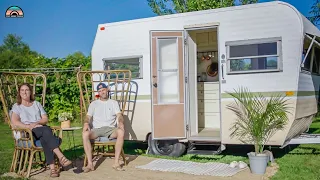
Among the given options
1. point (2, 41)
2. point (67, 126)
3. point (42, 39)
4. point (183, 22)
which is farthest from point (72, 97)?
point (2, 41)

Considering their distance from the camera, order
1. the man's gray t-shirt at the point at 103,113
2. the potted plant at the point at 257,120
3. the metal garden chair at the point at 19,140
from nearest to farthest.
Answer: the metal garden chair at the point at 19,140, the potted plant at the point at 257,120, the man's gray t-shirt at the point at 103,113

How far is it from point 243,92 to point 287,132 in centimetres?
92

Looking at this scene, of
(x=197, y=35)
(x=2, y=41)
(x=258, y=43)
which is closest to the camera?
(x=258, y=43)

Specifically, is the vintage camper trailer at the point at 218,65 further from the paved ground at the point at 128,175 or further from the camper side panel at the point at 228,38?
the paved ground at the point at 128,175

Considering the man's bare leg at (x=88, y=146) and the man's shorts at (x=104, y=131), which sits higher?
the man's shorts at (x=104, y=131)

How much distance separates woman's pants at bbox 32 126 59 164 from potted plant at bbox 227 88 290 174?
2.77 meters

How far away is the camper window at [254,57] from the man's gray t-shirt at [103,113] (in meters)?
2.04

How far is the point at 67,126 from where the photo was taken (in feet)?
23.4

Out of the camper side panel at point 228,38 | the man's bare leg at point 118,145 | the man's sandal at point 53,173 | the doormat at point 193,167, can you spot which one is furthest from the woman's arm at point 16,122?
the camper side panel at point 228,38

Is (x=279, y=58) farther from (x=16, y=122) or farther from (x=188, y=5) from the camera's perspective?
(x=188, y=5)

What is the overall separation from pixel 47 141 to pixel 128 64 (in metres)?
2.77

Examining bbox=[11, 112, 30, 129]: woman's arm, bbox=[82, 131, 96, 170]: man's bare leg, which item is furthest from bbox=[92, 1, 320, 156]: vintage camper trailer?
bbox=[11, 112, 30, 129]: woman's arm

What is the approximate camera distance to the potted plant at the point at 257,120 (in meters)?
5.61

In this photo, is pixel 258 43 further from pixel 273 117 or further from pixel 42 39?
pixel 42 39
